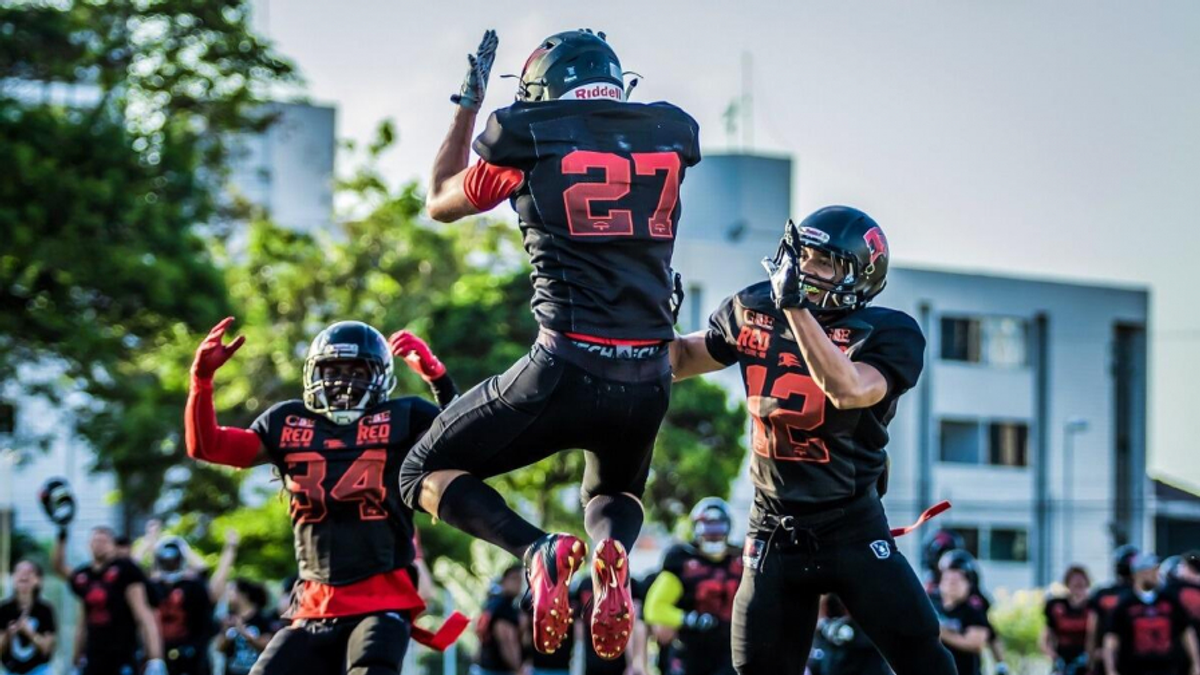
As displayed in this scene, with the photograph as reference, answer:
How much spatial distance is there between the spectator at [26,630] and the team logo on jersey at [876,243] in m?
12.4

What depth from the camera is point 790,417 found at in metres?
8.56

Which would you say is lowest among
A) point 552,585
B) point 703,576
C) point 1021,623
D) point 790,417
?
point 1021,623

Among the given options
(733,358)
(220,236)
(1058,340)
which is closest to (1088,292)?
(1058,340)

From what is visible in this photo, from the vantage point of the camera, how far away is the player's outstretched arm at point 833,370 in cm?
805

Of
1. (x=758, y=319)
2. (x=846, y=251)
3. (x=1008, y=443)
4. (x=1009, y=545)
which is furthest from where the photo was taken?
(x=1008, y=443)

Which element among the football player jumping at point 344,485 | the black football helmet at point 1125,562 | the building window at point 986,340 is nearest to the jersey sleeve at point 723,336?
the football player jumping at point 344,485

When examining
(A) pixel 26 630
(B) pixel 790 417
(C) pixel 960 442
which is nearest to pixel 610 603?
(B) pixel 790 417

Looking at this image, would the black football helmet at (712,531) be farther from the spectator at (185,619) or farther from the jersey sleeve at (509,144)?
the jersey sleeve at (509,144)

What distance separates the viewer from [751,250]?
55219 millimetres

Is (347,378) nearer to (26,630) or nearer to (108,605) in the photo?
(108,605)

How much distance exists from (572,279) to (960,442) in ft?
166

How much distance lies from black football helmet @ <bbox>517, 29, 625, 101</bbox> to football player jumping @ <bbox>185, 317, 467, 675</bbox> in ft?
7.90

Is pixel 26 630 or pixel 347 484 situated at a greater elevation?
pixel 347 484

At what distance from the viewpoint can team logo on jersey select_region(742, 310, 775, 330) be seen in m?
8.64
